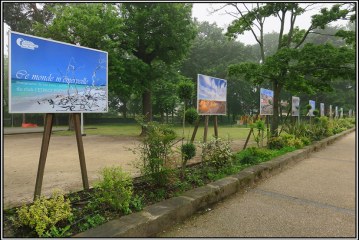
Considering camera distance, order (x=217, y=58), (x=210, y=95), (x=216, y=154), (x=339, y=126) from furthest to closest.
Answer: (x=217, y=58)
(x=339, y=126)
(x=210, y=95)
(x=216, y=154)

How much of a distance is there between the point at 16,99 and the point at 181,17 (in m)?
11.9

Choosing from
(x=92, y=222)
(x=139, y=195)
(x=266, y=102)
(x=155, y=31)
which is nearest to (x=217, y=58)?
(x=155, y=31)

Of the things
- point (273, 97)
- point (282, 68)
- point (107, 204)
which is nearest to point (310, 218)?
point (107, 204)

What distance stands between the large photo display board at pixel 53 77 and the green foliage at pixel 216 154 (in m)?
2.30

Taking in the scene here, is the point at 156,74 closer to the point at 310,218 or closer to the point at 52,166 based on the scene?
the point at 52,166

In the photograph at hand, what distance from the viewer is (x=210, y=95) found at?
686cm

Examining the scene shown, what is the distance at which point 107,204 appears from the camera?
3229mm

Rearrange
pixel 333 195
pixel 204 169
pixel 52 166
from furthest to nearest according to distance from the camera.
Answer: pixel 52 166 < pixel 204 169 < pixel 333 195

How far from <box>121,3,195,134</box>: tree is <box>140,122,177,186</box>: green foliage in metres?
9.39

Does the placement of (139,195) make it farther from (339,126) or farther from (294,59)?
(339,126)

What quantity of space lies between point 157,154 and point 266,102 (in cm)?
654

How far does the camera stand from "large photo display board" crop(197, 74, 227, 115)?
645cm

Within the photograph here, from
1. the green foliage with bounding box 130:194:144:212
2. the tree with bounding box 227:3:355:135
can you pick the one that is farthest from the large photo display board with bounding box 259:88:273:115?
the green foliage with bounding box 130:194:144:212

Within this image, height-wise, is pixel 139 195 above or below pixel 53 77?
below
